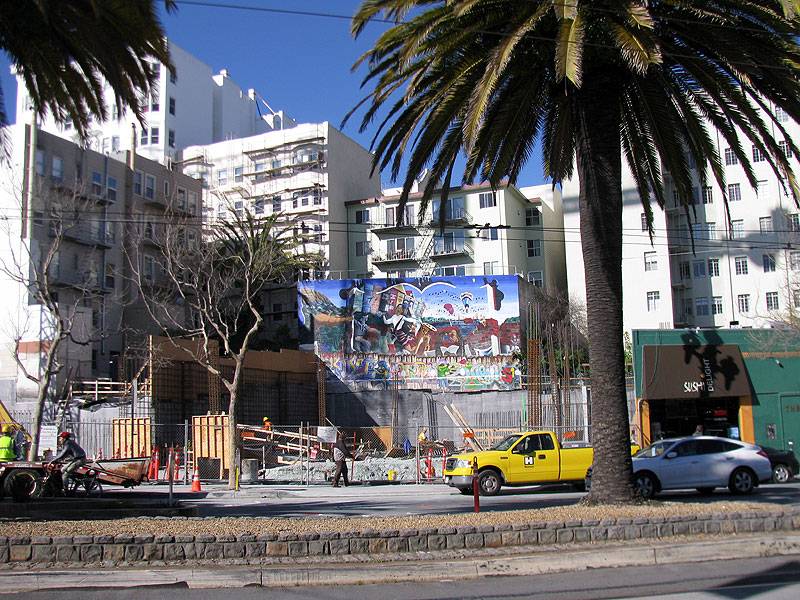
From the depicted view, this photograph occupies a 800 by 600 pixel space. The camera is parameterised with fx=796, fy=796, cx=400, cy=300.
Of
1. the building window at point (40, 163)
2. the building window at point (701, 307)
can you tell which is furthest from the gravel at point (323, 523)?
the building window at point (701, 307)

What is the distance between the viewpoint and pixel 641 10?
39.1 feet

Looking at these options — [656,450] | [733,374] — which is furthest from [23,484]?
[733,374]

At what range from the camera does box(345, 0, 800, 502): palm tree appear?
12984mm

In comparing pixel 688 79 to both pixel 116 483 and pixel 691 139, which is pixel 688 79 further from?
pixel 116 483

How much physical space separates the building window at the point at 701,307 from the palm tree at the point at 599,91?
47552 mm

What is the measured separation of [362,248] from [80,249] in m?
26.4

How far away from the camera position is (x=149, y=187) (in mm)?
57969

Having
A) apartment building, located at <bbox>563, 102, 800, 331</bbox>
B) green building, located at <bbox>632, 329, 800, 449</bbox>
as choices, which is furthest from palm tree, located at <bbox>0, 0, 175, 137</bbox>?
apartment building, located at <bbox>563, 102, 800, 331</bbox>

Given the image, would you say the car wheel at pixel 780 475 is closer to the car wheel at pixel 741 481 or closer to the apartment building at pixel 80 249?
the car wheel at pixel 741 481

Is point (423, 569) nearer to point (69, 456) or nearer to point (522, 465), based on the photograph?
point (69, 456)

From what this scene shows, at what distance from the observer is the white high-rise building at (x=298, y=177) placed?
69938mm

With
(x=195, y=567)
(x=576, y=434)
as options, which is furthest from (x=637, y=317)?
(x=195, y=567)

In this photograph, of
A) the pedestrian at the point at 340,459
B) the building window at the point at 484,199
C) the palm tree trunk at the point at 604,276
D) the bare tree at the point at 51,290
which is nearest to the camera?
the palm tree trunk at the point at 604,276

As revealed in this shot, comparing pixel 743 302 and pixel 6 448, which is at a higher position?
pixel 743 302
